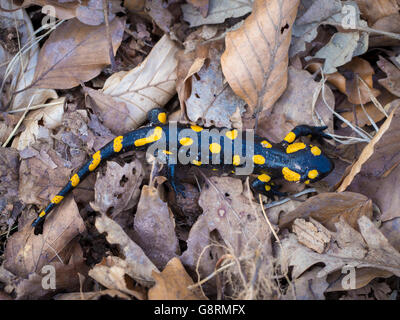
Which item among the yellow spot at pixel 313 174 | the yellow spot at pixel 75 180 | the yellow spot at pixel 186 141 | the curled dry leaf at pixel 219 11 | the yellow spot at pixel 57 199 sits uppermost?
the curled dry leaf at pixel 219 11

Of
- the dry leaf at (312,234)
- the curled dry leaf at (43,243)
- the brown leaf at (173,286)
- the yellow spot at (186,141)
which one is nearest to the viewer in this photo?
the brown leaf at (173,286)

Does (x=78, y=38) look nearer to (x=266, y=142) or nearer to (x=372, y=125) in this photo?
(x=266, y=142)

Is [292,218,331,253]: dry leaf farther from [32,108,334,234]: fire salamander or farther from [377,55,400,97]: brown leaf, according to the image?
[377,55,400,97]: brown leaf

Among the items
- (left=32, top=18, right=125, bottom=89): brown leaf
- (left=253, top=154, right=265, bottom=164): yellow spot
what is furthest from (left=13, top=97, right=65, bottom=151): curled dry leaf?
(left=253, top=154, right=265, bottom=164): yellow spot

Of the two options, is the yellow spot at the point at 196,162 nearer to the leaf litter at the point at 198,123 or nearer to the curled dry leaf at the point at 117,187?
the leaf litter at the point at 198,123

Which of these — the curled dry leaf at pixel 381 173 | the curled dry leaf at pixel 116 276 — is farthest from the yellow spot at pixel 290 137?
the curled dry leaf at pixel 116 276
